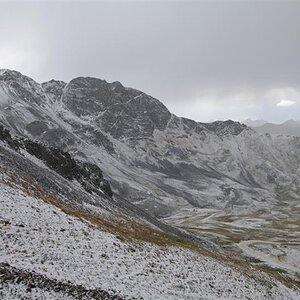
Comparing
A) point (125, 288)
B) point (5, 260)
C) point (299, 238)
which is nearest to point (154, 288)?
point (125, 288)

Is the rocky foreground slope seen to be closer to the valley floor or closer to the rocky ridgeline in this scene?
the valley floor

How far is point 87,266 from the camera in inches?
1045

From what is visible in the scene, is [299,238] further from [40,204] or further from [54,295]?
[54,295]

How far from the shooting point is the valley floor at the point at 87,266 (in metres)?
22.8

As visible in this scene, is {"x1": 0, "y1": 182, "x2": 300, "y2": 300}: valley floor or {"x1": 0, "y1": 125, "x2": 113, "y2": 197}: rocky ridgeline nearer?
{"x1": 0, "y1": 182, "x2": 300, "y2": 300}: valley floor

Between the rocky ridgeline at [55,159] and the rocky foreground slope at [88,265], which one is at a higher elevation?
the rocky ridgeline at [55,159]

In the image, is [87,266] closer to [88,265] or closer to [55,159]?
[88,265]

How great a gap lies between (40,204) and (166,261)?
1145 cm

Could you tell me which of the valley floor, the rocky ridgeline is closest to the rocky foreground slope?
the valley floor

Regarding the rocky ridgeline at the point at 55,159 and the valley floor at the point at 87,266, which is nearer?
the valley floor at the point at 87,266

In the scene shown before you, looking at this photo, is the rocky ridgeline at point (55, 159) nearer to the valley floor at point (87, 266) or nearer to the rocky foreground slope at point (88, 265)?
the rocky foreground slope at point (88, 265)

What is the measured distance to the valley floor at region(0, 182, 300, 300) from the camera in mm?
22812

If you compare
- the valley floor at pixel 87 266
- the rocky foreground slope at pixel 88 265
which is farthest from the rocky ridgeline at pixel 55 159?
the valley floor at pixel 87 266

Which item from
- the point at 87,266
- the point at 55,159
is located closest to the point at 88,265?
the point at 87,266
